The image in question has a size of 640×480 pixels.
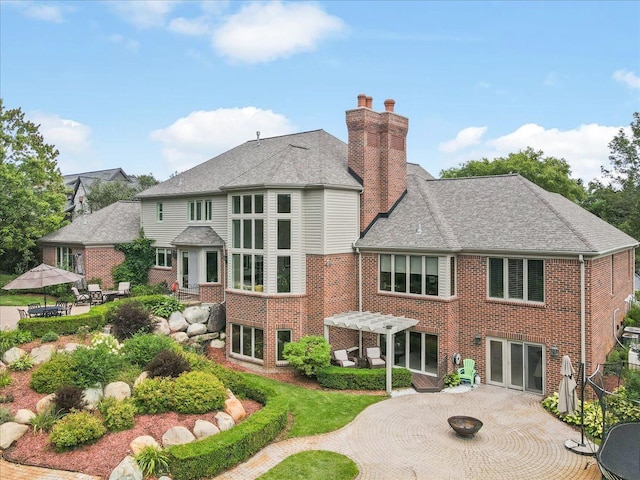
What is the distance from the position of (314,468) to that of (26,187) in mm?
26717

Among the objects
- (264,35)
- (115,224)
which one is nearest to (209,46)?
(264,35)

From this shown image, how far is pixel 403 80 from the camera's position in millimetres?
20453

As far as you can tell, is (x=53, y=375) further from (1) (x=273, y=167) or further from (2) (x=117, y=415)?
(1) (x=273, y=167)

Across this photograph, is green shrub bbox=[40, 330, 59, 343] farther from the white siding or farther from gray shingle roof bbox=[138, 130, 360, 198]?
the white siding

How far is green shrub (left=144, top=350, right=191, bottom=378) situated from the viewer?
42.8 ft

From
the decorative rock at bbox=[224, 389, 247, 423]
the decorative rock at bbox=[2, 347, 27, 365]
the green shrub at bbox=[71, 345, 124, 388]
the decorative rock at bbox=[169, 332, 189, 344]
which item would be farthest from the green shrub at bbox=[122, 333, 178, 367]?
the decorative rock at bbox=[169, 332, 189, 344]

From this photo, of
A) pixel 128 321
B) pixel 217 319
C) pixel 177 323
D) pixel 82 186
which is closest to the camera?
pixel 128 321

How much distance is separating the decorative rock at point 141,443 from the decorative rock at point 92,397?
6.98 ft

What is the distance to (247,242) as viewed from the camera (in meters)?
18.9

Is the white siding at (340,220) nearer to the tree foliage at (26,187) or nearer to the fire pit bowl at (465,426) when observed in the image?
the fire pit bowl at (465,426)

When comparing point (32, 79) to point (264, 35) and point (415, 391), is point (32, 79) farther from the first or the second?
point (415, 391)

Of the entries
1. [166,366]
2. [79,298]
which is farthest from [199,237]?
[166,366]

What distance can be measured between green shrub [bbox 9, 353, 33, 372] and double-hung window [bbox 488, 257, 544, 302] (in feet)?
53.2

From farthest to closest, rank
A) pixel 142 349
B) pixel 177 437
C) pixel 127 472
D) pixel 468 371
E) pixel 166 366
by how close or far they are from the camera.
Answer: pixel 468 371 → pixel 142 349 → pixel 166 366 → pixel 177 437 → pixel 127 472
